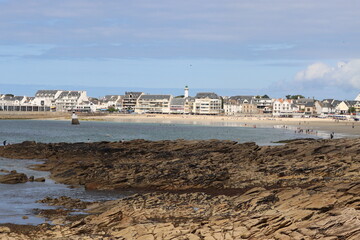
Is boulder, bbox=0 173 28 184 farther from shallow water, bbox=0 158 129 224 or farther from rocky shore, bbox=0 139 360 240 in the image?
rocky shore, bbox=0 139 360 240

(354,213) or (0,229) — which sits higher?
(354,213)

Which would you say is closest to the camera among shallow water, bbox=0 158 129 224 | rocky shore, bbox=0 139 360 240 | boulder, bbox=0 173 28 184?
rocky shore, bbox=0 139 360 240

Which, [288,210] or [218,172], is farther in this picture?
[218,172]

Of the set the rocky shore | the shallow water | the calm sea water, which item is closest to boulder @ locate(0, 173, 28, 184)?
the shallow water

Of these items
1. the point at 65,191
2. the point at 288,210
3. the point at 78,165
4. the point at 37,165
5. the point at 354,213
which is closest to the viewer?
the point at 354,213

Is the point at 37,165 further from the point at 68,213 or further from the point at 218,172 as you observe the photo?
the point at 68,213

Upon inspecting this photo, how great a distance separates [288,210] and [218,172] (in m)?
13.9

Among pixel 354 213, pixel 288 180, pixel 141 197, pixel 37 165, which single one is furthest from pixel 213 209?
pixel 37 165

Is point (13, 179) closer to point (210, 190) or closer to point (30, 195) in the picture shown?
point (30, 195)

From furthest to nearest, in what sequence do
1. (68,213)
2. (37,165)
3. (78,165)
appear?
(37,165)
(78,165)
(68,213)

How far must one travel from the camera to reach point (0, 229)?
1925 centimetres

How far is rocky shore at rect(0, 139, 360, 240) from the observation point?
1642cm

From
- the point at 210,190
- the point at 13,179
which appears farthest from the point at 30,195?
the point at 210,190

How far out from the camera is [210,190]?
29.6m
